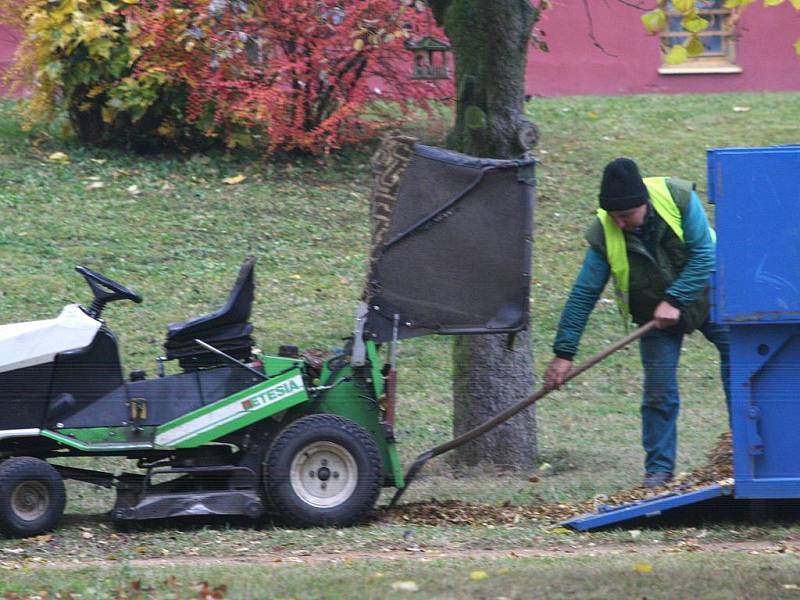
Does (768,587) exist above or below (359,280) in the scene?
below

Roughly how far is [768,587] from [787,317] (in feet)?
4.16

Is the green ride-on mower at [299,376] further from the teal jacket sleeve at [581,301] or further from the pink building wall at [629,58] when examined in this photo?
the pink building wall at [629,58]

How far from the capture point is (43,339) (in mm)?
6426

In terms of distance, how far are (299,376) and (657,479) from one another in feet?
6.38

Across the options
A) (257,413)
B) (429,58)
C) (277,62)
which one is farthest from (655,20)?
(277,62)

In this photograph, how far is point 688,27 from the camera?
667 centimetres

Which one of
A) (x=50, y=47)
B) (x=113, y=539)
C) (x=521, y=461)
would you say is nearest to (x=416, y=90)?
(x=50, y=47)

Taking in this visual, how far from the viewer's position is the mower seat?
21.8 ft

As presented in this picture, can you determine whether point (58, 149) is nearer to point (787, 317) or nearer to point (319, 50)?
point (319, 50)

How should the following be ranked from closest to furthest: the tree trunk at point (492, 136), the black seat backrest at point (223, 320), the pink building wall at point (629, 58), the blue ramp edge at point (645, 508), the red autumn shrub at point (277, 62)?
the blue ramp edge at point (645, 508), the black seat backrest at point (223, 320), the tree trunk at point (492, 136), the red autumn shrub at point (277, 62), the pink building wall at point (629, 58)

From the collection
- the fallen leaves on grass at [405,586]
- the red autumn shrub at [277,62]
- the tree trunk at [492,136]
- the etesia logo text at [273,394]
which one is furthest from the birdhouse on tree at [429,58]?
the fallen leaves on grass at [405,586]

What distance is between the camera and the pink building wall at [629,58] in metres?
18.4

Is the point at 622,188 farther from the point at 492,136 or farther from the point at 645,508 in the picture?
the point at 492,136

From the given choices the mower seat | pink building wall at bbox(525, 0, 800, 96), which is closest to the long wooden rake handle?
the mower seat
